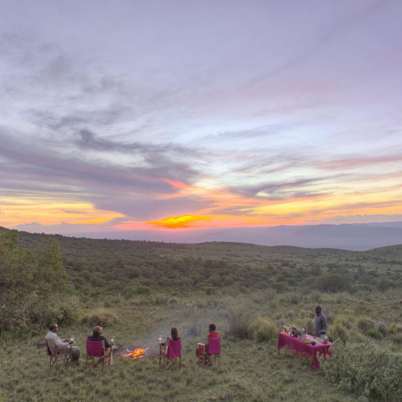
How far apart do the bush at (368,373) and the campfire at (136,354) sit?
5.32 meters

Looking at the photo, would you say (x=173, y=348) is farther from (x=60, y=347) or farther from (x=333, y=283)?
(x=333, y=283)

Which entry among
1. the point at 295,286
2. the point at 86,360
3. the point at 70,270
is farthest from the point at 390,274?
the point at 86,360

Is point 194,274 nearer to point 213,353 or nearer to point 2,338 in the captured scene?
point 2,338

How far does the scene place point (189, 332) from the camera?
1532 centimetres

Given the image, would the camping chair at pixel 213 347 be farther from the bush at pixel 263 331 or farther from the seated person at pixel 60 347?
the seated person at pixel 60 347

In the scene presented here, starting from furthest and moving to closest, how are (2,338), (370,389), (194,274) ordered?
1. (194,274)
2. (2,338)
3. (370,389)

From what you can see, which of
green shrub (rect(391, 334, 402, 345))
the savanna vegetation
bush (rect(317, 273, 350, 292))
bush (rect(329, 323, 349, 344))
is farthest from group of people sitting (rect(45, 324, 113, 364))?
bush (rect(317, 273, 350, 292))

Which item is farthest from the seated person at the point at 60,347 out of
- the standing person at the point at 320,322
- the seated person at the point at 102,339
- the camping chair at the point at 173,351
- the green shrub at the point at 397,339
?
the green shrub at the point at 397,339

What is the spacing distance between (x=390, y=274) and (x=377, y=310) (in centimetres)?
1993

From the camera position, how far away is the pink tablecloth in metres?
10.7

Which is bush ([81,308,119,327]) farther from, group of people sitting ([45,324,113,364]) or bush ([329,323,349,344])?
bush ([329,323,349,344])

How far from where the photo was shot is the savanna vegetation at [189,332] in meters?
9.14

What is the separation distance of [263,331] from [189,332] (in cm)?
300

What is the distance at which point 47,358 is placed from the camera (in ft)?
39.8
